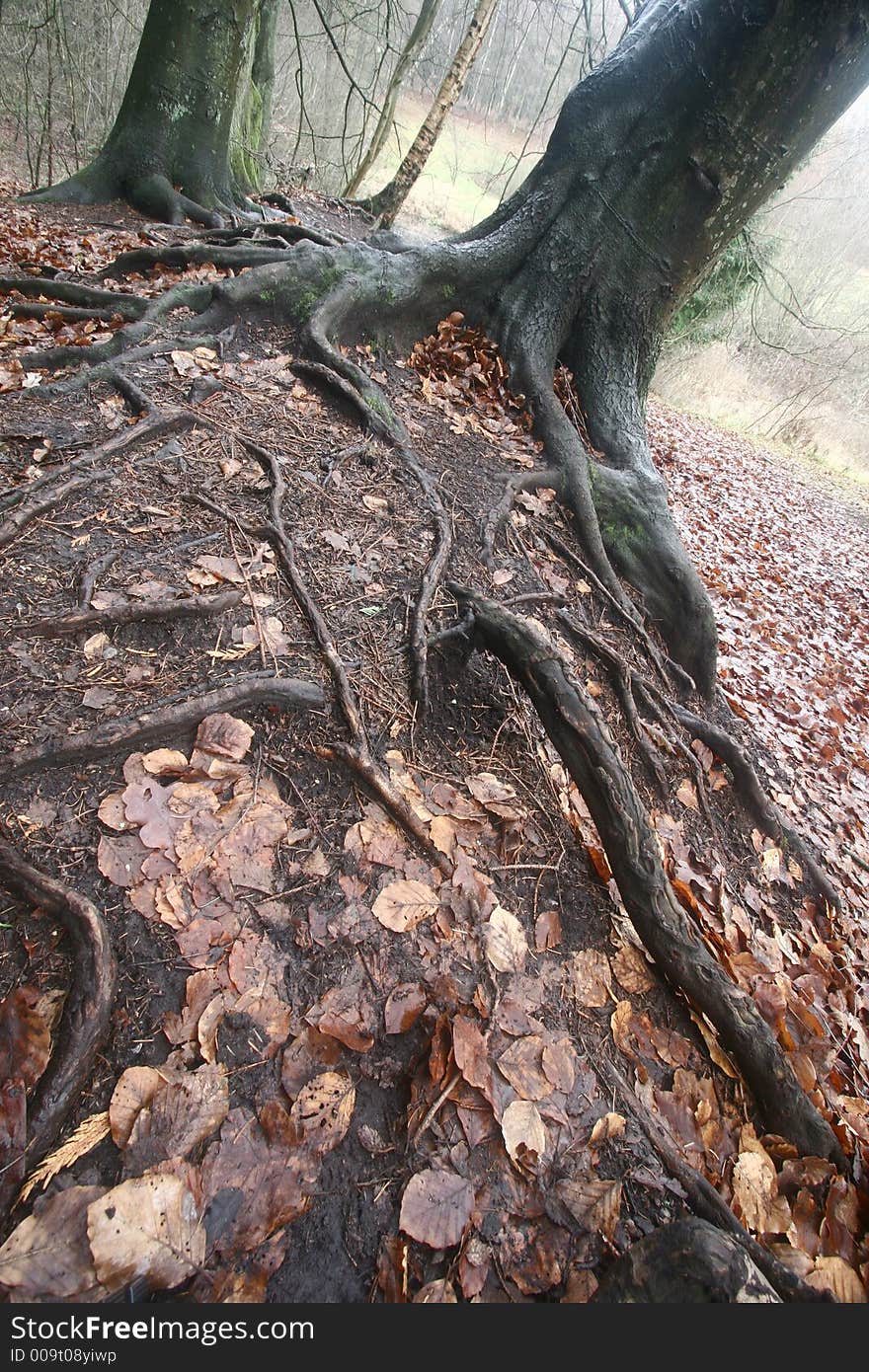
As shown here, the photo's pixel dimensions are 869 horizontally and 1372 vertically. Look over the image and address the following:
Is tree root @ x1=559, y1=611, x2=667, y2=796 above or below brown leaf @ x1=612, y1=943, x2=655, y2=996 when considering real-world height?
above

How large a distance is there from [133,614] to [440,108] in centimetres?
916

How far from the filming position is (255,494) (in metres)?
2.93

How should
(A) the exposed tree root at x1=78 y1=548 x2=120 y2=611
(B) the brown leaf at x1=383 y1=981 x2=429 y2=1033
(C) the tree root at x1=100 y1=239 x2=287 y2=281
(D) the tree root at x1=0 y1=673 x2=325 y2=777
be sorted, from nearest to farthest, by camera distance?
(B) the brown leaf at x1=383 y1=981 x2=429 y2=1033, (D) the tree root at x1=0 y1=673 x2=325 y2=777, (A) the exposed tree root at x1=78 y1=548 x2=120 y2=611, (C) the tree root at x1=100 y1=239 x2=287 y2=281

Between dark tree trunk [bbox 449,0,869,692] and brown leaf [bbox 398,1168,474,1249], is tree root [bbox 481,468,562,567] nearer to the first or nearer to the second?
dark tree trunk [bbox 449,0,869,692]

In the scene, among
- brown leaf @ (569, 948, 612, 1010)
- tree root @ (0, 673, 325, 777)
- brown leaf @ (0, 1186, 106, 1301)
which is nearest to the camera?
brown leaf @ (0, 1186, 106, 1301)

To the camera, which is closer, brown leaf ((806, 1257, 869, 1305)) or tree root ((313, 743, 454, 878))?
brown leaf ((806, 1257, 869, 1305))

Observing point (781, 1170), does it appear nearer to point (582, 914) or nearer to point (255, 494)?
point (582, 914)

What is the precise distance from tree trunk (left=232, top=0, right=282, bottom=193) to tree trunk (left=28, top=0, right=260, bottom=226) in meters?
0.54

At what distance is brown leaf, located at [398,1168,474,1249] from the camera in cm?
130

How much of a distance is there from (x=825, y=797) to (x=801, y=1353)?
125 inches

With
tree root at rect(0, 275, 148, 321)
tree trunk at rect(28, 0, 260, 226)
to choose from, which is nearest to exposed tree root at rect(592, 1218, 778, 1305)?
tree root at rect(0, 275, 148, 321)

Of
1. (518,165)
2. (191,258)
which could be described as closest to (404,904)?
(191,258)

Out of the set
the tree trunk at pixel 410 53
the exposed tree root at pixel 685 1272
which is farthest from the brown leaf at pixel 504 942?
the tree trunk at pixel 410 53

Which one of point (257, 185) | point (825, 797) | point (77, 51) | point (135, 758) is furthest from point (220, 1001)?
point (77, 51)
